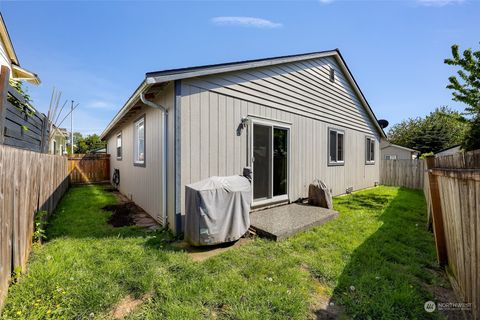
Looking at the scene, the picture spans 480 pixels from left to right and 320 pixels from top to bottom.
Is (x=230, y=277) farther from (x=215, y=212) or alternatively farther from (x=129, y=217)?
(x=129, y=217)

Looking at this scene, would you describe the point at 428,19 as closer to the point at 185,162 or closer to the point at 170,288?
the point at 185,162

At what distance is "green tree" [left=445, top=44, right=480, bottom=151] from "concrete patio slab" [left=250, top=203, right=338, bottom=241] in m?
3.72

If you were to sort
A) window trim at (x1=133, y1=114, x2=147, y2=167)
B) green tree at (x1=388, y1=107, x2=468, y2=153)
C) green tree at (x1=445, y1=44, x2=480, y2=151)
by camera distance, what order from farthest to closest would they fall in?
green tree at (x1=388, y1=107, x2=468, y2=153), window trim at (x1=133, y1=114, x2=147, y2=167), green tree at (x1=445, y1=44, x2=480, y2=151)

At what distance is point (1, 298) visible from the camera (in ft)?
6.46

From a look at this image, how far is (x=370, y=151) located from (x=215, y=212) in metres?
10.1

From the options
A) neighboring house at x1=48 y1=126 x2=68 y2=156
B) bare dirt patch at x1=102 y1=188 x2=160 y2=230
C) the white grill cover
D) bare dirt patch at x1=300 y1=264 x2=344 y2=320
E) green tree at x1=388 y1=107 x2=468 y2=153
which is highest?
green tree at x1=388 y1=107 x2=468 y2=153

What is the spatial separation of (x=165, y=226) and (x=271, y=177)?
A: 265 centimetres

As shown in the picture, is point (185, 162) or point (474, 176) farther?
point (185, 162)

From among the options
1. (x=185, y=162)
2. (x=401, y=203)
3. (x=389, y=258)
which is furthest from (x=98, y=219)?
(x=401, y=203)

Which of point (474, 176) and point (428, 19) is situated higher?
point (428, 19)

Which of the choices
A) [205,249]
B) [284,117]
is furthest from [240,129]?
[205,249]

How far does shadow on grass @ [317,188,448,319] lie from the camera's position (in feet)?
6.98

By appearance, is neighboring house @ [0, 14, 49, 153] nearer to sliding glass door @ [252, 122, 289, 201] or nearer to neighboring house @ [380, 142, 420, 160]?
sliding glass door @ [252, 122, 289, 201]

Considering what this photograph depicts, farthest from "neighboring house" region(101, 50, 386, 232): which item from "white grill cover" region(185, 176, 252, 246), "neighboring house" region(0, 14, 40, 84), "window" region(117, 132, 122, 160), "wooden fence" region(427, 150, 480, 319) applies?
"neighboring house" region(0, 14, 40, 84)
